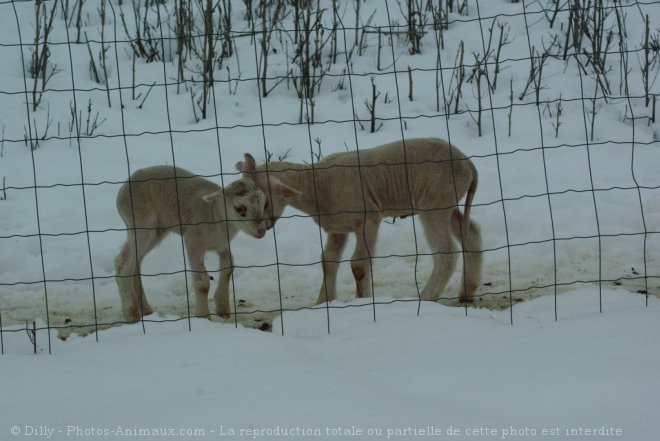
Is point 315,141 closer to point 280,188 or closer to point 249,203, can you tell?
point 280,188

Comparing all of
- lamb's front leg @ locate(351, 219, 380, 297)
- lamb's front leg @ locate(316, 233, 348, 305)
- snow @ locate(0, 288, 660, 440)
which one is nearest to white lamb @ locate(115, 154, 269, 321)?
lamb's front leg @ locate(316, 233, 348, 305)

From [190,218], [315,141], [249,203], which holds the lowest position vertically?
[190,218]

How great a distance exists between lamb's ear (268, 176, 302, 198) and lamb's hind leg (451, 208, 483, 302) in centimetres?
134

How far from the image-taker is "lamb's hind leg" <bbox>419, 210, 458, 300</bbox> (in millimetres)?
7189

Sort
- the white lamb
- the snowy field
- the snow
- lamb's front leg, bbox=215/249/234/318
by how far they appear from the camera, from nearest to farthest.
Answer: the snow, the snowy field, the white lamb, lamb's front leg, bbox=215/249/234/318

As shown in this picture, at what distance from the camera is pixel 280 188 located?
6.92m

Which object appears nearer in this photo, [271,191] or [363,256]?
[271,191]

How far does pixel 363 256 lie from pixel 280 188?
0.84m

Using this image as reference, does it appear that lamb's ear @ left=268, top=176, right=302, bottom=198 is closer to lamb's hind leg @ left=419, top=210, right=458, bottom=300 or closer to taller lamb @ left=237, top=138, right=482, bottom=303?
taller lamb @ left=237, top=138, right=482, bottom=303

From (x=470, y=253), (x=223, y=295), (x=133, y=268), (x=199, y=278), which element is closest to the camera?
(x=199, y=278)

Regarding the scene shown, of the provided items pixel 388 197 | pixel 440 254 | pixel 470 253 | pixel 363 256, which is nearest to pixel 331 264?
pixel 363 256

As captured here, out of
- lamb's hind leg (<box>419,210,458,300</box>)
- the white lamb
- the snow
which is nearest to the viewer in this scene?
the snow

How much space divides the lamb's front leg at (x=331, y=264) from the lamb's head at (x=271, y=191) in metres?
0.52

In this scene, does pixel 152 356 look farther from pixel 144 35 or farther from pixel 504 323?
pixel 144 35
